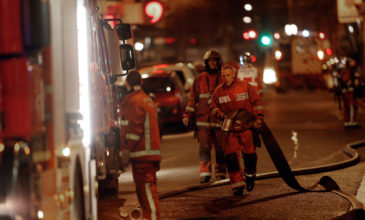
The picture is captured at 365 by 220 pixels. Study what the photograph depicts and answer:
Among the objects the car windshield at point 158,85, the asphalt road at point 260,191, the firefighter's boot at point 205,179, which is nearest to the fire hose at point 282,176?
the asphalt road at point 260,191

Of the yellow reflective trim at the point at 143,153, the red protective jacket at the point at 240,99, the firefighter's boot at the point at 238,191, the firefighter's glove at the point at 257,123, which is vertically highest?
the red protective jacket at the point at 240,99


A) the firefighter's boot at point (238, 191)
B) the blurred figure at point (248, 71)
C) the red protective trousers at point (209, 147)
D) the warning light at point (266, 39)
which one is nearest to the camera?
the firefighter's boot at point (238, 191)

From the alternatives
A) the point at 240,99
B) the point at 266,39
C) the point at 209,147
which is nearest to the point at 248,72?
the point at 209,147

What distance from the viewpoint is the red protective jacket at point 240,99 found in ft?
33.2

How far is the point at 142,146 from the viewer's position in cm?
775

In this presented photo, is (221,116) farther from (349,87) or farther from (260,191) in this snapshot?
(349,87)

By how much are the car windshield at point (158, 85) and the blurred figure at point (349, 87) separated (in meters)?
4.53

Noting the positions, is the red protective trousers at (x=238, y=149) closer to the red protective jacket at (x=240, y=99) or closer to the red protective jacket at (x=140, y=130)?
the red protective jacket at (x=240, y=99)

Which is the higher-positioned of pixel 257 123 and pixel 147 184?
pixel 257 123

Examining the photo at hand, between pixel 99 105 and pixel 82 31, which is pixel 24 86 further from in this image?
pixel 99 105

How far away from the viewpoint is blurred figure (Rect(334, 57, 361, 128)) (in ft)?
63.6

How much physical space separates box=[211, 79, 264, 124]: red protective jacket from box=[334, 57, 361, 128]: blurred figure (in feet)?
31.6

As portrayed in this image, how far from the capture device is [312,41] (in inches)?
1731

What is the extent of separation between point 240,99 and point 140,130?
274 cm
